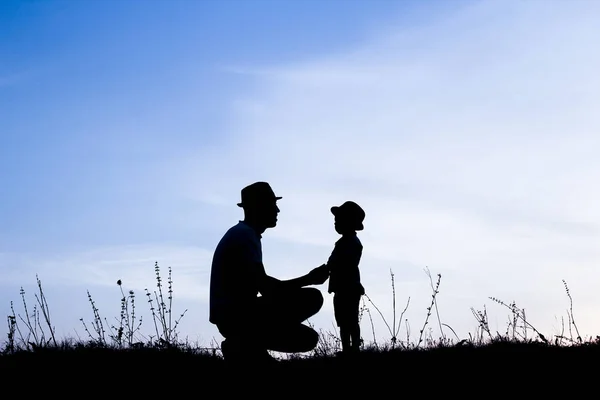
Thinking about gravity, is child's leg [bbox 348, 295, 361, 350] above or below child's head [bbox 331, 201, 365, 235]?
below

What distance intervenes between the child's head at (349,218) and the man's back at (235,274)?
10.5 ft

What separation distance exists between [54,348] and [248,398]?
12.1 ft

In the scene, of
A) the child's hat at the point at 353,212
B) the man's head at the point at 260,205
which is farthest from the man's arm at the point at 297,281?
the child's hat at the point at 353,212

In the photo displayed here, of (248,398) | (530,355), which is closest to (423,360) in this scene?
(530,355)

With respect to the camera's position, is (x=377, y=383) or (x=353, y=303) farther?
(x=353, y=303)

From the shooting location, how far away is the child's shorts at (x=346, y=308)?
10.6 metres

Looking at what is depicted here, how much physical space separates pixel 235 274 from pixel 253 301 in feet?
1.12

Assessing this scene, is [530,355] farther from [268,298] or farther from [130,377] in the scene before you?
[130,377]

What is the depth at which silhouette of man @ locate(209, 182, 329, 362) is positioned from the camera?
24.8 feet

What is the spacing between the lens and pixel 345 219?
10.8 m

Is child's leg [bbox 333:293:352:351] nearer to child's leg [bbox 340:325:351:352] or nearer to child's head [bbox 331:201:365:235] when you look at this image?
child's leg [bbox 340:325:351:352]

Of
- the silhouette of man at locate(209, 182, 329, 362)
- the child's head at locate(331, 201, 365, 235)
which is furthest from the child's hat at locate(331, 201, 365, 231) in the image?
the silhouette of man at locate(209, 182, 329, 362)

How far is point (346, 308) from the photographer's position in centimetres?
1071

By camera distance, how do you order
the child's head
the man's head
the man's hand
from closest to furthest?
the man's hand, the man's head, the child's head
